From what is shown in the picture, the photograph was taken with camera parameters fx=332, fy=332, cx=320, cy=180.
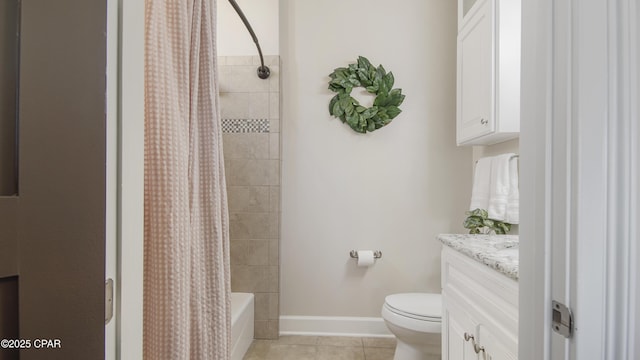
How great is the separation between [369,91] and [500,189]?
1142 millimetres

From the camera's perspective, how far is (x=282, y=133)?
2508mm

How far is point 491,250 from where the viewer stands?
1180 millimetres

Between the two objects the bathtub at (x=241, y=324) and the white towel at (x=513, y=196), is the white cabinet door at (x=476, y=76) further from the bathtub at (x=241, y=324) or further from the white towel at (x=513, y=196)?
the bathtub at (x=241, y=324)

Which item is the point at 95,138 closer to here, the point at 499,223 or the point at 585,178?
the point at 585,178

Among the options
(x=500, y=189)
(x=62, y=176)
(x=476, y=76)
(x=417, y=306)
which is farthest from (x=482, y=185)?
(x=62, y=176)

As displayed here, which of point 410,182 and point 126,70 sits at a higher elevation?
point 126,70

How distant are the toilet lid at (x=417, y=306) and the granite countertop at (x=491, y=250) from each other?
525mm

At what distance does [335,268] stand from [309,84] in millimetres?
1391

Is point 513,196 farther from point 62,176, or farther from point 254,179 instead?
point 62,176

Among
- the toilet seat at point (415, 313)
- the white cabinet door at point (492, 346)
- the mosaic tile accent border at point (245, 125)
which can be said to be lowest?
the toilet seat at point (415, 313)

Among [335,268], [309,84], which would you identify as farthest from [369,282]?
[309,84]

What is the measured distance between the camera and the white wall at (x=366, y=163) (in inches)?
96.7

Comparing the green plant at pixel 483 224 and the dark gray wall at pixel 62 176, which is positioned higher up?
the dark gray wall at pixel 62 176

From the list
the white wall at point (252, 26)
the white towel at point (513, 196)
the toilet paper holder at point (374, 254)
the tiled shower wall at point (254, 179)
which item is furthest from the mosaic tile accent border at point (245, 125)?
the white towel at point (513, 196)
